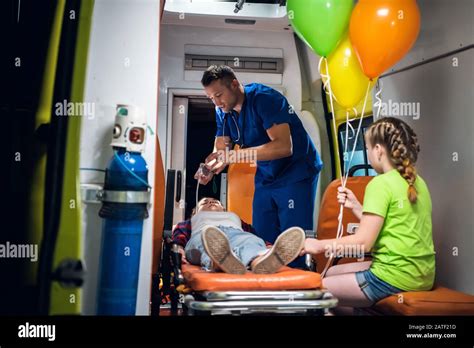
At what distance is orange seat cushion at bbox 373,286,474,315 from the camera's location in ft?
7.06

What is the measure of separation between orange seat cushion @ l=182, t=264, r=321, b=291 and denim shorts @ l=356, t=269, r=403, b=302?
289mm

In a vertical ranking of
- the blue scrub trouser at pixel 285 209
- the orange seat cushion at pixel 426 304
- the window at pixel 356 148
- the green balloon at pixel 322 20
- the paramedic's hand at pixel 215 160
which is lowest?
the orange seat cushion at pixel 426 304

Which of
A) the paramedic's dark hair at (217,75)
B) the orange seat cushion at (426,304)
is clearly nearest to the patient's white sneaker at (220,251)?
the orange seat cushion at (426,304)

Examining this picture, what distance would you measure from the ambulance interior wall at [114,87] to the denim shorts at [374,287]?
97cm

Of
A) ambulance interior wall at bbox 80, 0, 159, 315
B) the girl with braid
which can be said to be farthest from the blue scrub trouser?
ambulance interior wall at bbox 80, 0, 159, 315

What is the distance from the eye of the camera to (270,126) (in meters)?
3.14

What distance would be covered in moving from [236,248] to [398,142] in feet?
3.05

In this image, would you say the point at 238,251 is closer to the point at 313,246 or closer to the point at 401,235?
the point at 313,246

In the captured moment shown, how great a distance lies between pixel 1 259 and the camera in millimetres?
2148

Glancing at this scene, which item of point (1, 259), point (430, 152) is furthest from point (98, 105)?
point (430, 152)

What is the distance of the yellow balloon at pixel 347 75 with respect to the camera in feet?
9.05

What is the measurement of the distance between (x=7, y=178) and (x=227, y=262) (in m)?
1.01

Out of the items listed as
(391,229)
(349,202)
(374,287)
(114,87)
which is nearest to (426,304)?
(374,287)

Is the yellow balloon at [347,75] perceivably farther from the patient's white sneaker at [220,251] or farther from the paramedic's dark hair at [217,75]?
the patient's white sneaker at [220,251]
